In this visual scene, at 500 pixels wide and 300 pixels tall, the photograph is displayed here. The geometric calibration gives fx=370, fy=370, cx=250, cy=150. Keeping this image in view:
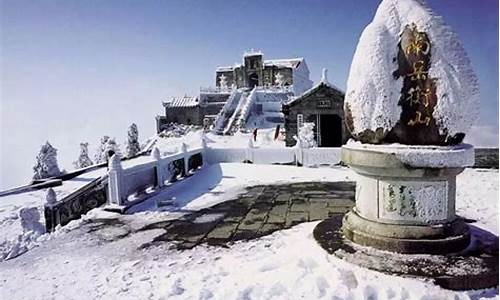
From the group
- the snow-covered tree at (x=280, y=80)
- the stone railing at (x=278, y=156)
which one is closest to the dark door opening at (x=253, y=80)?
the snow-covered tree at (x=280, y=80)

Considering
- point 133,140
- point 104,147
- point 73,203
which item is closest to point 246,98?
point 133,140

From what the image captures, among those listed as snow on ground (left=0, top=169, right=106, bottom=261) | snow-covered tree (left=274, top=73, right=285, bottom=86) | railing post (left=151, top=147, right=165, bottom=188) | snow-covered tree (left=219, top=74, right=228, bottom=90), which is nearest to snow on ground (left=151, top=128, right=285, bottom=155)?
snow-covered tree (left=274, top=73, right=285, bottom=86)

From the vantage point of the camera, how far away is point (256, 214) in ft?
24.3

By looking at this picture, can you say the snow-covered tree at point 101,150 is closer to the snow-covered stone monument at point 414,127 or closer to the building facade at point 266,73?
the building facade at point 266,73

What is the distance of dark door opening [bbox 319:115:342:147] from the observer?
73.7ft

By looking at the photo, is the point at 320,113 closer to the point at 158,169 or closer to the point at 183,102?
the point at 158,169

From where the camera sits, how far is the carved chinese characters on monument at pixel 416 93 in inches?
176

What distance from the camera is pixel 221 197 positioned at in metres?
9.31

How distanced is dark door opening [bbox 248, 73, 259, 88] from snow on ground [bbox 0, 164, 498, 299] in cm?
4868

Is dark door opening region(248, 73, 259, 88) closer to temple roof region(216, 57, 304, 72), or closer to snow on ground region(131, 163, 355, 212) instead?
temple roof region(216, 57, 304, 72)

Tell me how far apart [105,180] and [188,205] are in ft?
6.68

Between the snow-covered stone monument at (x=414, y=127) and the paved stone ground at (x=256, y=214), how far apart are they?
6.91ft

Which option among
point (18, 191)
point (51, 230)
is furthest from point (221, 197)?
point (18, 191)

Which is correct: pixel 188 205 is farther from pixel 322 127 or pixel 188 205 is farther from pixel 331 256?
pixel 322 127
